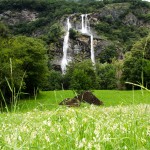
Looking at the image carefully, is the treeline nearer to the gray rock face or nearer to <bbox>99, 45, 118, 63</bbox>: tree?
<bbox>99, 45, 118, 63</bbox>: tree

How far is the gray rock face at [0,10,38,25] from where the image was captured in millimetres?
190000

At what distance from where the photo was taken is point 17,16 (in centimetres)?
19450

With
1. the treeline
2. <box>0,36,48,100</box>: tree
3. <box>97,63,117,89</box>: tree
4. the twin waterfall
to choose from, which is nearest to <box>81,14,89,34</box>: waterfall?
the twin waterfall

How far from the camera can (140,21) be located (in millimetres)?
171125

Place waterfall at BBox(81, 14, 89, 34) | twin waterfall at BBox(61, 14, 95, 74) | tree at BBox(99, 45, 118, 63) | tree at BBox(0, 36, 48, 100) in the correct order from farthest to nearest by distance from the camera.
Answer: waterfall at BBox(81, 14, 89, 34) < tree at BBox(99, 45, 118, 63) < twin waterfall at BBox(61, 14, 95, 74) < tree at BBox(0, 36, 48, 100)

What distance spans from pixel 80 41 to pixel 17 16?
70.2 metres

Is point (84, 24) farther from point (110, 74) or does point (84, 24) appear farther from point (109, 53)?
point (110, 74)

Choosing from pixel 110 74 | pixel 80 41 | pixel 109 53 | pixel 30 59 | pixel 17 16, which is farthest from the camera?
pixel 17 16

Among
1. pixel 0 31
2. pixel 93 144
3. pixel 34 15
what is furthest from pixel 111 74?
pixel 34 15

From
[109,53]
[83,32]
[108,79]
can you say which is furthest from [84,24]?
[108,79]

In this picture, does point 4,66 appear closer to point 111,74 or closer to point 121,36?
point 111,74

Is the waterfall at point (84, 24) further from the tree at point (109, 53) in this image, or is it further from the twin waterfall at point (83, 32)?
the tree at point (109, 53)

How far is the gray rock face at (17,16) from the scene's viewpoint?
190 metres

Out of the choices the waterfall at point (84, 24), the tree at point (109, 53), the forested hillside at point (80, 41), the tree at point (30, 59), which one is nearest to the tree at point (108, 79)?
the forested hillside at point (80, 41)
